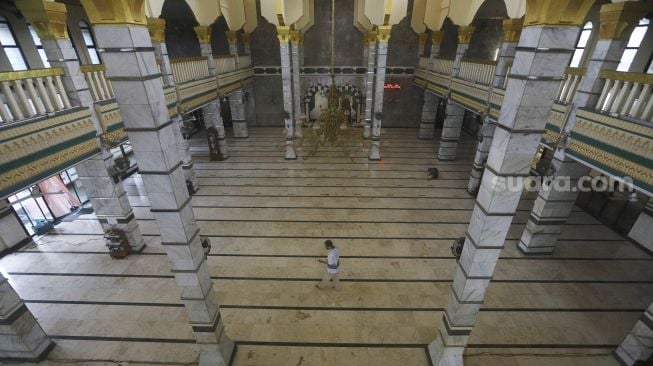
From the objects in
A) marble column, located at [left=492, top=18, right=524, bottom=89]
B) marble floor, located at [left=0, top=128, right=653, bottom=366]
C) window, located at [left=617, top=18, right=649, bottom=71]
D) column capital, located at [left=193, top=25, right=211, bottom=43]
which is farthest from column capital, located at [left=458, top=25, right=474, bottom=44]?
column capital, located at [left=193, top=25, right=211, bottom=43]

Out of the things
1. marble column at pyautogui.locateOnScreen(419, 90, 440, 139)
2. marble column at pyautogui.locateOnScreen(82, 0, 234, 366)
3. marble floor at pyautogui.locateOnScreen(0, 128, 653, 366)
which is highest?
marble column at pyautogui.locateOnScreen(82, 0, 234, 366)

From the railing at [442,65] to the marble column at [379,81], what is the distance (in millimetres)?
2203

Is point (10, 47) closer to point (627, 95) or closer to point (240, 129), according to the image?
point (240, 129)

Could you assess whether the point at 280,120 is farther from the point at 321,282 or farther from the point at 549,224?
the point at 549,224

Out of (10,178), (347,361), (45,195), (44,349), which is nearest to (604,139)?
(347,361)

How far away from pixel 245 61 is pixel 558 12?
520 inches

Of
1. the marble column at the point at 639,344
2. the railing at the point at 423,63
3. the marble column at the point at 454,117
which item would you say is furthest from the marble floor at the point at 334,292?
the railing at the point at 423,63

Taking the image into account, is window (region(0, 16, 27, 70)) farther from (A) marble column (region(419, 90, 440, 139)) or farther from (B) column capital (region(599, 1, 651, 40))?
(A) marble column (region(419, 90, 440, 139))

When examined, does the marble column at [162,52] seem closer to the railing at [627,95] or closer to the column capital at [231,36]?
the column capital at [231,36]

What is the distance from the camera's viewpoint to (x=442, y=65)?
35.6 ft

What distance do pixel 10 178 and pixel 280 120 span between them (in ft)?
40.6

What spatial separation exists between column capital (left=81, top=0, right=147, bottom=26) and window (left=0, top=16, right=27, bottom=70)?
7827 mm

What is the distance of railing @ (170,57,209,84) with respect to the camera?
776 centimetres

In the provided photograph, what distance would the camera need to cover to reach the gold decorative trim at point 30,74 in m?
3.75
